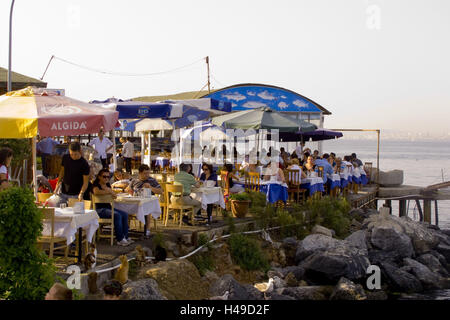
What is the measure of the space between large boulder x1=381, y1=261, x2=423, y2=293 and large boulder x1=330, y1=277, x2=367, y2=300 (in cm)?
240

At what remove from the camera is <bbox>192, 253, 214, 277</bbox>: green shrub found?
9.52m

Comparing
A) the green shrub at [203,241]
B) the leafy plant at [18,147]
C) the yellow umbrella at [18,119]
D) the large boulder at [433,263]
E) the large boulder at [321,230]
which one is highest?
the yellow umbrella at [18,119]

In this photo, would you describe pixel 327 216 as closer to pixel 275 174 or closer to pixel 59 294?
pixel 275 174

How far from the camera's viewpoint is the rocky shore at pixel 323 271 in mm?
8391

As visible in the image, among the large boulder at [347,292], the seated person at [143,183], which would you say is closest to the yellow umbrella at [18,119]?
the seated person at [143,183]

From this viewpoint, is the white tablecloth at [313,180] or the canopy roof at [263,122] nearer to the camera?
the canopy roof at [263,122]

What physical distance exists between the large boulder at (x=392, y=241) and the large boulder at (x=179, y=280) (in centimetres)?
734

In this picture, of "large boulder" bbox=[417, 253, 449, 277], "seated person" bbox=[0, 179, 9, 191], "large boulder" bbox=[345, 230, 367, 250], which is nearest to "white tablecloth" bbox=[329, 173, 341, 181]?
"large boulder" bbox=[345, 230, 367, 250]

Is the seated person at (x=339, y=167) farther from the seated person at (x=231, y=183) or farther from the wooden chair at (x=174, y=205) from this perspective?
the wooden chair at (x=174, y=205)

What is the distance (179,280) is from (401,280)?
6113mm

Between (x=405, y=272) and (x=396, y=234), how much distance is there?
100 inches

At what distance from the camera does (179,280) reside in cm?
837

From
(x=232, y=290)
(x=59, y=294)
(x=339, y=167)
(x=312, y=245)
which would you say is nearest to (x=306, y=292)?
(x=232, y=290)
